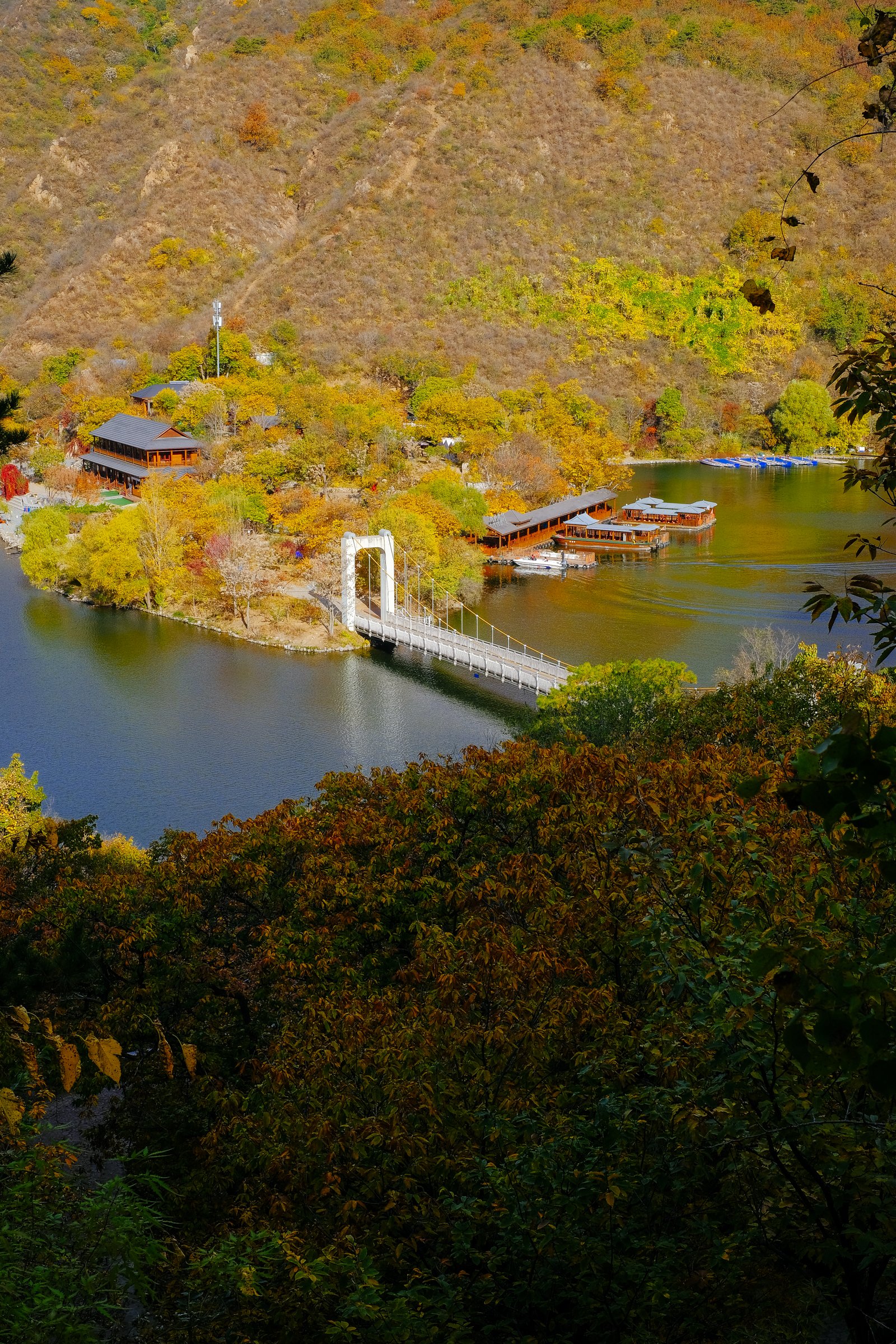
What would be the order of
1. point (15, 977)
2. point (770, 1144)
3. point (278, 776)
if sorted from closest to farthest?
1. point (770, 1144)
2. point (15, 977)
3. point (278, 776)

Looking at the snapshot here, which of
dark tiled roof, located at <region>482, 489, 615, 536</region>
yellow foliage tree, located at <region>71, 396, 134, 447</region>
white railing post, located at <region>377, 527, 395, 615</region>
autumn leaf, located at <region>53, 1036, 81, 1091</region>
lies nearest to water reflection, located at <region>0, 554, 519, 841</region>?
white railing post, located at <region>377, 527, 395, 615</region>

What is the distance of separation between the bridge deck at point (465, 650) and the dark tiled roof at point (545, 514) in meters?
8.87

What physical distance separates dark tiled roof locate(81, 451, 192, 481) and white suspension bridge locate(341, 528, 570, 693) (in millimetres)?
13640

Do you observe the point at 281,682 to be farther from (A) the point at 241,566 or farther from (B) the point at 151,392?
(B) the point at 151,392

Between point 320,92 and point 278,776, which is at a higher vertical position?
point 320,92

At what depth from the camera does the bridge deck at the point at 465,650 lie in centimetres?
2444

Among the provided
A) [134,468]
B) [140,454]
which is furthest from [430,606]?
[140,454]

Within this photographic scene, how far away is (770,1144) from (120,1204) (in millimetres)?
2570

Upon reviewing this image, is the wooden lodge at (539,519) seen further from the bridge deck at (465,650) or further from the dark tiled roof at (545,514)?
the bridge deck at (465,650)

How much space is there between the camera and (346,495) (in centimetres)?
3978

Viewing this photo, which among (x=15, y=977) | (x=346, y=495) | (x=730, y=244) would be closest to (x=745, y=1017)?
(x=15, y=977)

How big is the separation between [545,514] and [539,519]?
694 mm

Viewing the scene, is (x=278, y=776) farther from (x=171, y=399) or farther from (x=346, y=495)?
(x=171, y=399)

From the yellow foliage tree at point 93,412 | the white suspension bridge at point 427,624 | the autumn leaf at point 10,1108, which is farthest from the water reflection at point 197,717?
the yellow foliage tree at point 93,412
